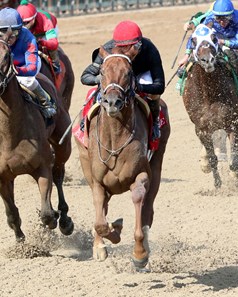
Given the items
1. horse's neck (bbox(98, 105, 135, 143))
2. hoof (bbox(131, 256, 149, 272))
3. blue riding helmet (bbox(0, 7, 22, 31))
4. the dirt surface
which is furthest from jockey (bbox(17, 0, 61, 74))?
hoof (bbox(131, 256, 149, 272))

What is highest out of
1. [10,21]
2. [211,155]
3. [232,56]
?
[10,21]

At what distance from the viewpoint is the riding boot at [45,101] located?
908 cm

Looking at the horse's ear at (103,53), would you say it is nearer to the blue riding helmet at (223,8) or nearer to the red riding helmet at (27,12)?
the red riding helmet at (27,12)

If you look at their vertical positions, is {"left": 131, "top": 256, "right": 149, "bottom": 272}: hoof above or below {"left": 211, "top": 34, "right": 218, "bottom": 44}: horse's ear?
above

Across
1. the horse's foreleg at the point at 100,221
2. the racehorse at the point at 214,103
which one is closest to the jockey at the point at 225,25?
the racehorse at the point at 214,103

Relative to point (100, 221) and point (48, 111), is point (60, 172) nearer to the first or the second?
point (48, 111)

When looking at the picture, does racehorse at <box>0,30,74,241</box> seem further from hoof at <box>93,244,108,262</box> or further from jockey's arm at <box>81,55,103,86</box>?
hoof at <box>93,244,108,262</box>

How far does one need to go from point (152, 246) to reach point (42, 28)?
3.33m

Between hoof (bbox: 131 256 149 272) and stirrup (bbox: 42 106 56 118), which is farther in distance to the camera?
stirrup (bbox: 42 106 56 118)

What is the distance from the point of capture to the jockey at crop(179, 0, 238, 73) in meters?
11.8

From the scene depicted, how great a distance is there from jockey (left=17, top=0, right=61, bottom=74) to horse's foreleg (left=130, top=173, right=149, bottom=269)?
3.92 m

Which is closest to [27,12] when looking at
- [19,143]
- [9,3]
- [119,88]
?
[9,3]

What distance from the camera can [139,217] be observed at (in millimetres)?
7574

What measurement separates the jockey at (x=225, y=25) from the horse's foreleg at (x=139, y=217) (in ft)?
13.6
